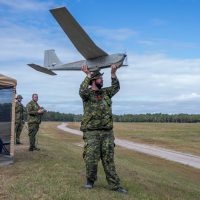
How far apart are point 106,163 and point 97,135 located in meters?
0.57

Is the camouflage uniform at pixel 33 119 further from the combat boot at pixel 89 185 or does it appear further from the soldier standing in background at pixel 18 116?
the combat boot at pixel 89 185

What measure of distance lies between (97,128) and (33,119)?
820 centimetres

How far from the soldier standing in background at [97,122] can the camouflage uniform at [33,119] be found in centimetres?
782

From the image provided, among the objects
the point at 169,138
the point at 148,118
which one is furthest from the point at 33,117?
the point at 148,118

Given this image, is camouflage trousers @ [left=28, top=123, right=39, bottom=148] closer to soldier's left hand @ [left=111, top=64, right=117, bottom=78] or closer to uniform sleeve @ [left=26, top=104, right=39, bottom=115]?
uniform sleeve @ [left=26, top=104, right=39, bottom=115]

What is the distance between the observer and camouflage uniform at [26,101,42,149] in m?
16.7

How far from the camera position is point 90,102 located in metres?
9.05

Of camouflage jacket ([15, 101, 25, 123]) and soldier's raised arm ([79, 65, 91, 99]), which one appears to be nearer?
soldier's raised arm ([79, 65, 91, 99])

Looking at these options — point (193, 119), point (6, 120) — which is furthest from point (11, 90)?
point (193, 119)

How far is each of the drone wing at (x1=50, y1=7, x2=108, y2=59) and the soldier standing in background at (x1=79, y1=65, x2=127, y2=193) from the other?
1.94 m

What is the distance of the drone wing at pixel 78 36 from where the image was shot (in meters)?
10.8

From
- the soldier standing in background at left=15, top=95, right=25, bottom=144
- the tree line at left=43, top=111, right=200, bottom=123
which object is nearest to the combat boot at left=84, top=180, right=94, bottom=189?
the soldier standing in background at left=15, top=95, right=25, bottom=144

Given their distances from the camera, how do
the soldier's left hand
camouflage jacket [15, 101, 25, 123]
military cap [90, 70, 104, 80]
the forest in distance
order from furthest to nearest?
the forest in distance
camouflage jacket [15, 101, 25, 123]
the soldier's left hand
military cap [90, 70, 104, 80]

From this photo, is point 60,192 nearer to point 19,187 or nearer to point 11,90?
point 19,187
